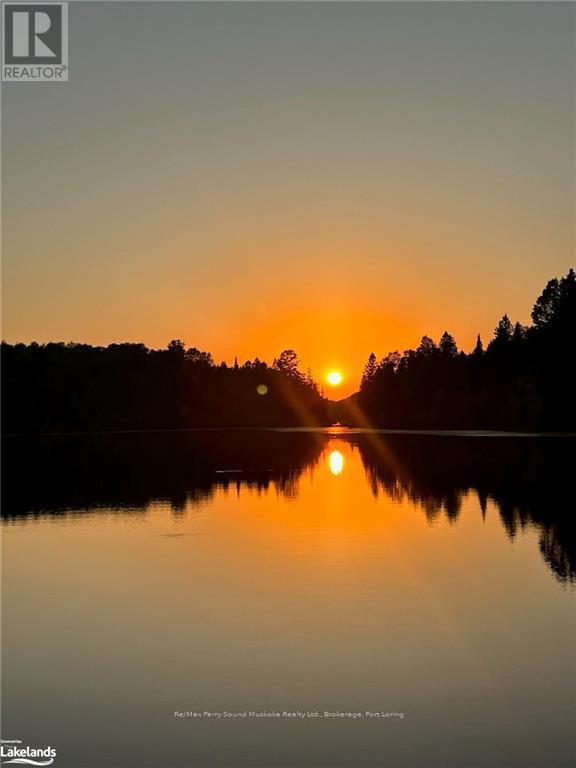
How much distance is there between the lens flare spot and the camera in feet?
242

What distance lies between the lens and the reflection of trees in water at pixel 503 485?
116 feet

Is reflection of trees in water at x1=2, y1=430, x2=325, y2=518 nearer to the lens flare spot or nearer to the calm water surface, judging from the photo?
the lens flare spot

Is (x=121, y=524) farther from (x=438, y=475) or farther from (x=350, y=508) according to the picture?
(x=438, y=475)

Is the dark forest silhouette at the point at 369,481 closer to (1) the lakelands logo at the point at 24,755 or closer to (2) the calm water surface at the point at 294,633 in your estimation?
(2) the calm water surface at the point at 294,633

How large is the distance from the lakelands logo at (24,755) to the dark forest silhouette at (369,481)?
17038mm

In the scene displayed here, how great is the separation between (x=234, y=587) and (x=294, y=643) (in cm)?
653

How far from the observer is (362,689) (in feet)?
56.5

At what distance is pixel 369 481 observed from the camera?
62000 millimetres

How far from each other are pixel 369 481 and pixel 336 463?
78.3 ft

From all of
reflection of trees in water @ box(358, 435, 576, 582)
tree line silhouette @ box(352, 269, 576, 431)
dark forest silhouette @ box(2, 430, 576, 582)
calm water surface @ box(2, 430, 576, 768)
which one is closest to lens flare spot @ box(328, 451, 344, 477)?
dark forest silhouette @ box(2, 430, 576, 582)

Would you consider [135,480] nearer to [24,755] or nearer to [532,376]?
[24,755]

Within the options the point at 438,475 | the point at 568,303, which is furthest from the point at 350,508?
the point at 568,303
